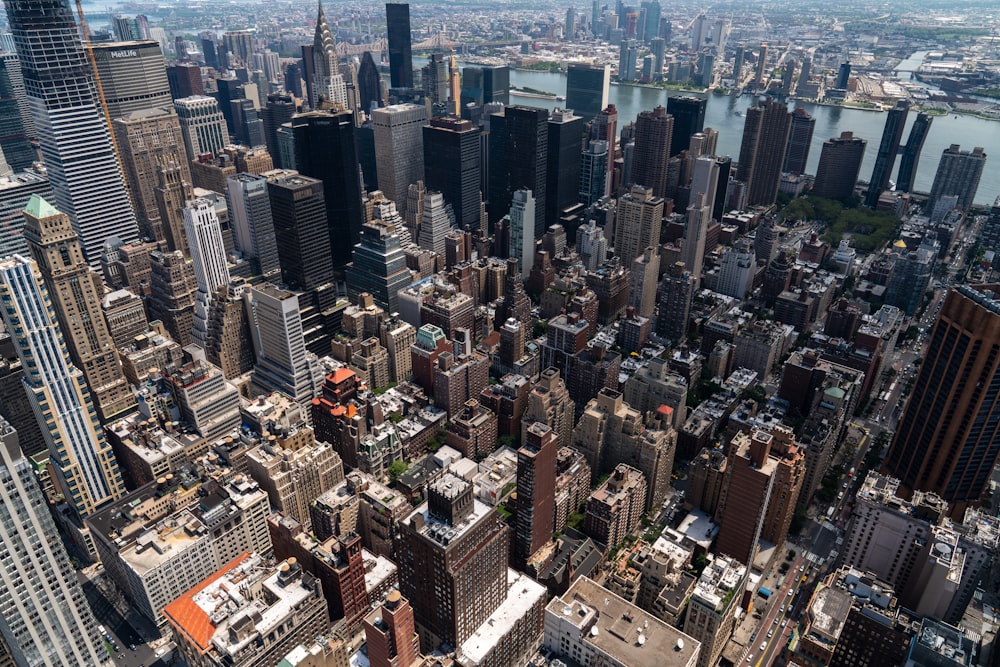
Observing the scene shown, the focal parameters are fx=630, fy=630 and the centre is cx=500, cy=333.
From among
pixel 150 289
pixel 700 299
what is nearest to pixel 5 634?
pixel 150 289

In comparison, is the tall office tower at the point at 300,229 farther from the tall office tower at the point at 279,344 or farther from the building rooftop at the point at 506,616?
the building rooftop at the point at 506,616

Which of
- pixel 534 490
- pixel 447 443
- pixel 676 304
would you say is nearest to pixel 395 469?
pixel 447 443

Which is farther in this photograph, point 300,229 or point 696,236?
point 696,236

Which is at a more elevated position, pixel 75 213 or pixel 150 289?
pixel 75 213

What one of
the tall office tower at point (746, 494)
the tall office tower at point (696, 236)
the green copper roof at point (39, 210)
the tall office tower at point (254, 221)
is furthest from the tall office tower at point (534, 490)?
the tall office tower at point (254, 221)

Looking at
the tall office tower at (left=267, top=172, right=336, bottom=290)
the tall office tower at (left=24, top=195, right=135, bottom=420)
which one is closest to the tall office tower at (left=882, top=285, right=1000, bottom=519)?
the tall office tower at (left=267, top=172, right=336, bottom=290)

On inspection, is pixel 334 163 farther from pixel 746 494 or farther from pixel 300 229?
pixel 746 494

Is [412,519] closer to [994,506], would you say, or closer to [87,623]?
[87,623]
